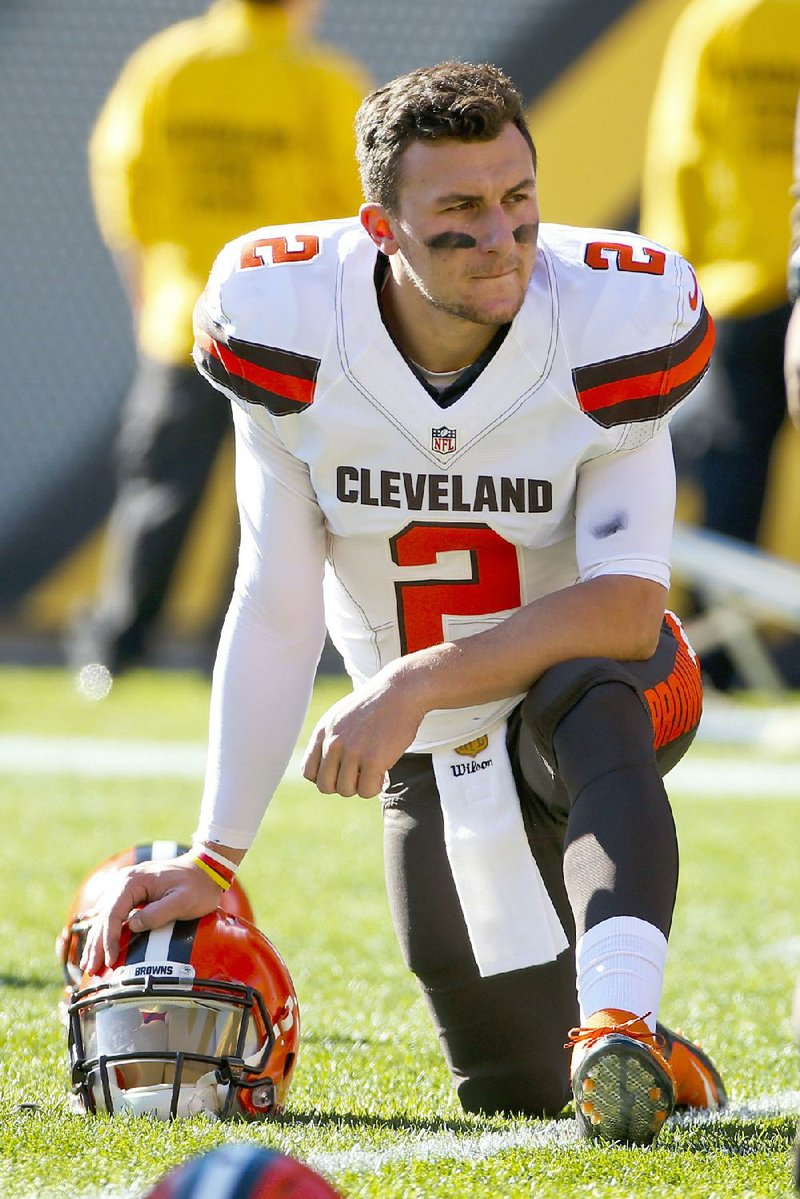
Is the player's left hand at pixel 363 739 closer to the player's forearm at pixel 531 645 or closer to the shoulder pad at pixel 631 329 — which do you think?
the player's forearm at pixel 531 645

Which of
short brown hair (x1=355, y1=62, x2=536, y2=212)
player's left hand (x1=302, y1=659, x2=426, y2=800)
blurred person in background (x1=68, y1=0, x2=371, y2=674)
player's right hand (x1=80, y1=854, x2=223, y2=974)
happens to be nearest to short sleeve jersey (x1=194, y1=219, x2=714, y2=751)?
short brown hair (x1=355, y1=62, x2=536, y2=212)

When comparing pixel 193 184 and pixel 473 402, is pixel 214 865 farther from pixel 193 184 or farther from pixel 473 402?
pixel 193 184

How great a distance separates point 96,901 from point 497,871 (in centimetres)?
54

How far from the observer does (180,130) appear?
604 cm

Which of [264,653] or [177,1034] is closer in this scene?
[177,1034]

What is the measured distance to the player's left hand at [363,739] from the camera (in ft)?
6.50

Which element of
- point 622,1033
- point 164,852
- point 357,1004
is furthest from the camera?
point 357,1004

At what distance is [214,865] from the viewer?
7.45 feet

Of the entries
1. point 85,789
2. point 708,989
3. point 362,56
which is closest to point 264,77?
point 362,56

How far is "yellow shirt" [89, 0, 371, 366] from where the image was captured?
19.7 ft

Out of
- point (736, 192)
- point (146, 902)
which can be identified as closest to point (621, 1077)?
point (146, 902)

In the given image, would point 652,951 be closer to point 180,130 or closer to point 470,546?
point 470,546

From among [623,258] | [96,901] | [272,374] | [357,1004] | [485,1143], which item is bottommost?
[357,1004]

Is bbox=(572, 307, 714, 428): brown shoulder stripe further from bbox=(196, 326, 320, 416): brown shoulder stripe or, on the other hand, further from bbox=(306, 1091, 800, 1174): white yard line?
bbox=(306, 1091, 800, 1174): white yard line
